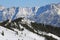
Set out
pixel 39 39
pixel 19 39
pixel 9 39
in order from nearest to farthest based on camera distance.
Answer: pixel 9 39 → pixel 19 39 → pixel 39 39

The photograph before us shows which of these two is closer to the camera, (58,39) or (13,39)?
(13,39)

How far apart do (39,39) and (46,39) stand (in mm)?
2547

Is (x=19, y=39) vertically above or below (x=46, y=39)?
above

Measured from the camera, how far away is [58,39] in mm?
45406

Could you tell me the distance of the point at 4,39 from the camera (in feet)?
92.8

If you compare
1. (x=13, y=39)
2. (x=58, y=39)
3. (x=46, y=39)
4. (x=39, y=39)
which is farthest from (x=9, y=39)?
(x=58, y=39)

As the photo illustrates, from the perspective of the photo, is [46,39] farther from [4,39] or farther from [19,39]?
[4,39]

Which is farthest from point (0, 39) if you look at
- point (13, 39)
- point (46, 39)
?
point (46, 39)

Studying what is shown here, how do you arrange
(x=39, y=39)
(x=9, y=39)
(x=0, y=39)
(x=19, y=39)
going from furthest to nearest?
(x=39, y=39)
(x=19, y=39)
(x=9, y=39)
(x=0, y=39)

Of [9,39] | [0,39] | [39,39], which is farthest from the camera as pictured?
[39,39]

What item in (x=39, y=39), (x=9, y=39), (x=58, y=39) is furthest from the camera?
(x=58, y=39)

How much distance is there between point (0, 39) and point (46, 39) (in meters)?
14.9

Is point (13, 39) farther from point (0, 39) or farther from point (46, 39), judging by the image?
point (46, 39)

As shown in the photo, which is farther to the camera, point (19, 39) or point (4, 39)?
point (19, 39)
